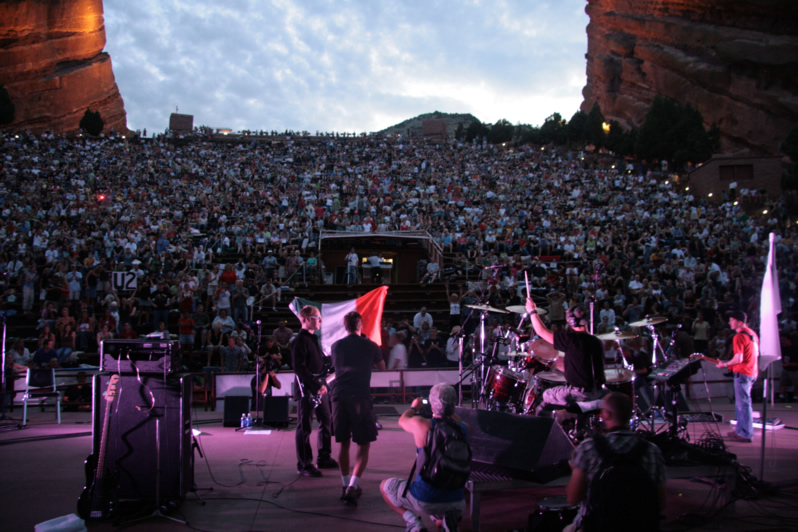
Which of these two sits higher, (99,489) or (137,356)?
(137,356)

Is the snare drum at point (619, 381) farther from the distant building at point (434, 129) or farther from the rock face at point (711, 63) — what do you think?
the rock face at point (711, 63)

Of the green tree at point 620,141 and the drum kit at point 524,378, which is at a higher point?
the green tree at point 620,141

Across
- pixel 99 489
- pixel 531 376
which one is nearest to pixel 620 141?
pixel 531 376

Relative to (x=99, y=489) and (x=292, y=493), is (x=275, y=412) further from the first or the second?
(x=99, y=489)

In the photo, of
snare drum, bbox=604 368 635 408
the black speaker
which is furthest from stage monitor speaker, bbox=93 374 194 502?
snare drum, bbox=604 368 635 408

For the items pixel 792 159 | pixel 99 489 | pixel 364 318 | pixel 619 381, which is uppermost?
pixel 792 159

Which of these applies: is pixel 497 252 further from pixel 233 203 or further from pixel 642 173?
pixel 642 173

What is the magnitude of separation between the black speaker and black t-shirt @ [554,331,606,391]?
5111mm

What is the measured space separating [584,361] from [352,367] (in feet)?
7.17

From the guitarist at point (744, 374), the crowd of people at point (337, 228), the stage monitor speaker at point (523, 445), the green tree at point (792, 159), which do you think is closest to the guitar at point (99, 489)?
the stage monitor speaker at point (523, 445)

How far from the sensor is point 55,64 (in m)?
48.4

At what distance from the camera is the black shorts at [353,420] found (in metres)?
5.61

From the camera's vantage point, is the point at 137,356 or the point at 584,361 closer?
the point at 137,356

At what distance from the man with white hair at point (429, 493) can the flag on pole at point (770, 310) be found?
4024 mm
